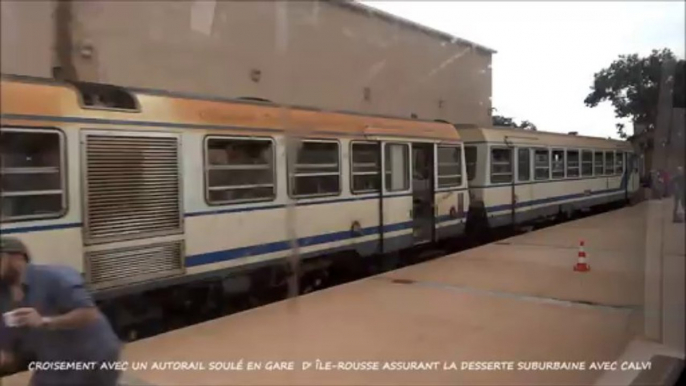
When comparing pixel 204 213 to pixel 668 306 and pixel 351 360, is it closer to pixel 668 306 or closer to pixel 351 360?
pixel 351 360

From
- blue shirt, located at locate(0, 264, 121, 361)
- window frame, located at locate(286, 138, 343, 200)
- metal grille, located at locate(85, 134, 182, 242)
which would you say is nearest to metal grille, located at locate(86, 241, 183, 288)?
metal grille, located at locate(85, 134, 182, 242)

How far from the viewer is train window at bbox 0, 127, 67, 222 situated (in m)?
3.96

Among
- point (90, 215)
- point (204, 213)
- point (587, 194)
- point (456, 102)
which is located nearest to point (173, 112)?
point (204, 213)

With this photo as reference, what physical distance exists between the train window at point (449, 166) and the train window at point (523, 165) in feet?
6.38

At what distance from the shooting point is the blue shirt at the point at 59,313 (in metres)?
2.29

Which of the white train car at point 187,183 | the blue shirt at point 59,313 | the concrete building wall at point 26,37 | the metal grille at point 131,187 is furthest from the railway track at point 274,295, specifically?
the blue shirt at point 59,313

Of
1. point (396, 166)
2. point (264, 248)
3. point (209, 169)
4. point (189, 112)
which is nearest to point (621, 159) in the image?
point (396, 166)

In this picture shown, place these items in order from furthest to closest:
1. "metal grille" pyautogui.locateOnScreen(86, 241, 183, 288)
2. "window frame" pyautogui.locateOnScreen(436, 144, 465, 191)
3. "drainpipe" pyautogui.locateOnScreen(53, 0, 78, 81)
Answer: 1. "window frame" pyautogui.locateOnScreen(436, 144, 465, 191)
2. "metal grille" pyautogui.locateOnScreen(86, 241, 183, 288)
3. "drainpipe" pyautogui.locateOnScreen(53, 0, 78, 81)

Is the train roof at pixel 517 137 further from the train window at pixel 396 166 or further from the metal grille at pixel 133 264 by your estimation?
the metal grille at pixel 133 264

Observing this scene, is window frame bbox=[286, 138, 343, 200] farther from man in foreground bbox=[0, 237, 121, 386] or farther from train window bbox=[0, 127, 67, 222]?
man in foreground bbox=[0, 237, 121, 386]

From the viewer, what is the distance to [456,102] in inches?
301

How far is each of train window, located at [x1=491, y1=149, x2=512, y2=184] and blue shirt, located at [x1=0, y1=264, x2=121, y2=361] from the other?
30.4ft

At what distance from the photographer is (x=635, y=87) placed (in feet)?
15.6

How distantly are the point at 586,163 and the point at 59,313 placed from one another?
10.7m
